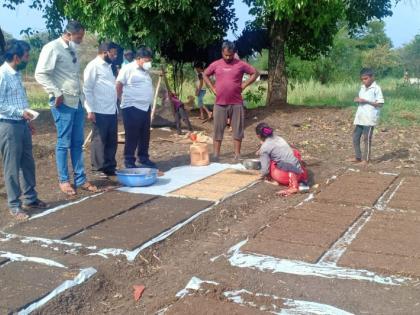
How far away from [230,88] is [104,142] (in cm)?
209

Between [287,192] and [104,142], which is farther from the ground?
[104,142]

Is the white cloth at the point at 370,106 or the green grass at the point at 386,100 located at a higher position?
the white cloth at the point at 370,106

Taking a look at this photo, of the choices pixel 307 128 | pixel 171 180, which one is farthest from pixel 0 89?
pixel 307 128

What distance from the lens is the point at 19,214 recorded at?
5.04m

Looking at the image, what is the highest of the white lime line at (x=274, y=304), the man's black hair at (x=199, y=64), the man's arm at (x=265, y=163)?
the man's black hair at (x=199, y=64)

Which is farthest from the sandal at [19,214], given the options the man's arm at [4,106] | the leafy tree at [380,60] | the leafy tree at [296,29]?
the leafy tree at [380,60]

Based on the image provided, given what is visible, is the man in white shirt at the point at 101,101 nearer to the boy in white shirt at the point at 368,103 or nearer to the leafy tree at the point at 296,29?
the boy in white shirt at the point at 368,103

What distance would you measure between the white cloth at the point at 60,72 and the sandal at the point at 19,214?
1233 millimetres

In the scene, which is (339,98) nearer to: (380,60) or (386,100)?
(386,100)

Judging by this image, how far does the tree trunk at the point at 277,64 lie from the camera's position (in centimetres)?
1235

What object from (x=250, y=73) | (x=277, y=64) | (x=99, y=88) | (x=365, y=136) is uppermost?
(x=277, y=64)

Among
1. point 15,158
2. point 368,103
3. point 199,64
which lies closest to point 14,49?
point 15,158

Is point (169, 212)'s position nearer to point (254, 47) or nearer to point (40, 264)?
point (40, 264)

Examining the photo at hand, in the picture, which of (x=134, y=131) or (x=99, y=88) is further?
(x=134, y=131)
